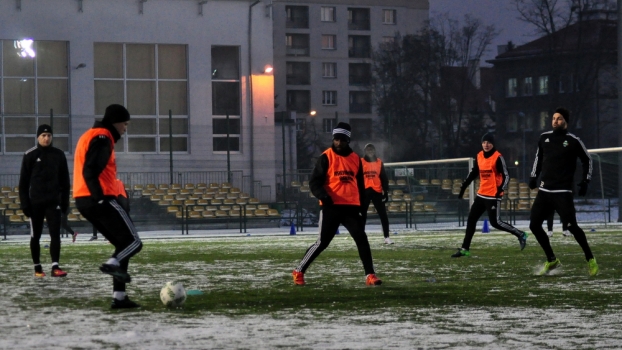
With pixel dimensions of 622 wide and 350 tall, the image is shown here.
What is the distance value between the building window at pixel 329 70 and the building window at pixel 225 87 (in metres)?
54.6

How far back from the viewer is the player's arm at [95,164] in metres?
9.20

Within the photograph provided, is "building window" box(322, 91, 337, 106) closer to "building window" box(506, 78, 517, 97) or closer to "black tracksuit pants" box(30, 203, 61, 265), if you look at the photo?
"building window" box(506, 78, 517, 97)

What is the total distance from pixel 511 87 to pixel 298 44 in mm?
23883

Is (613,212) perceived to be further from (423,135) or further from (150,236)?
(423,135)

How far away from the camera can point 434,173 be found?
34.6m

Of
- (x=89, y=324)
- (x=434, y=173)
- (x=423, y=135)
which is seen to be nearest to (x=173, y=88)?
(x=434, y=173)

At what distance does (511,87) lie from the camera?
82.6 m

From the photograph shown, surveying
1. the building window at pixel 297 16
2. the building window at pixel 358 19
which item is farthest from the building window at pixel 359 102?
the building window at pixel 297 16

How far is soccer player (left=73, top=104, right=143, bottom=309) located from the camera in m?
9.23

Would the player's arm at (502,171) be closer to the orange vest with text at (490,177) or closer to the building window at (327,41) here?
the orange vest with text at (490,177)

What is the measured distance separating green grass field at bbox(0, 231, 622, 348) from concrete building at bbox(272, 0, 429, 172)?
7851 centimetres

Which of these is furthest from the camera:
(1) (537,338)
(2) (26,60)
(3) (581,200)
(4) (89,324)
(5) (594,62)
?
(5) (594,62)

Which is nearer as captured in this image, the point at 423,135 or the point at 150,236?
the point at 150,236

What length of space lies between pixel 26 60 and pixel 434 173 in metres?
17.3
